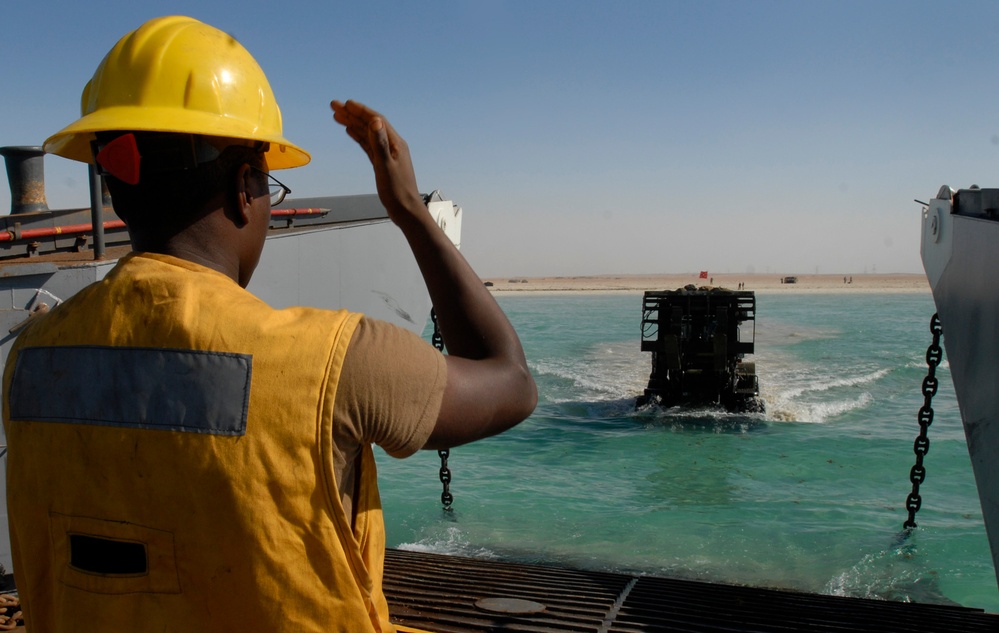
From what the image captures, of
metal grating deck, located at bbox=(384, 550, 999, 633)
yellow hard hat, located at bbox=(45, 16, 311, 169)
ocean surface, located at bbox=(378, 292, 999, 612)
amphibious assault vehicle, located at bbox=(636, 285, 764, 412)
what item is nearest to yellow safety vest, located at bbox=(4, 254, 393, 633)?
yellow hard hat, located at bbox=(45, 16, 311, 169)

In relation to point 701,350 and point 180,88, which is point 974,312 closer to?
point 180,88

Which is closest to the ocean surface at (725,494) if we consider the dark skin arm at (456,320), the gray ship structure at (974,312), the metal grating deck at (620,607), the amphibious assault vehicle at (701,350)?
the amphibious assault vehicle at (701,350)

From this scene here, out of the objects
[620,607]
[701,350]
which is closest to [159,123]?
[620,607]

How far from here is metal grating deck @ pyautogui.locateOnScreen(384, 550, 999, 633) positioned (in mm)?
4703

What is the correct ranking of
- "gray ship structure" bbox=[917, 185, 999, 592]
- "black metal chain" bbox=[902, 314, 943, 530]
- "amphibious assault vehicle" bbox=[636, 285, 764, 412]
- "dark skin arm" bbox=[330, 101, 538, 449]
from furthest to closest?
"amphibious assault vehicle" bbox=[636, 285, 764, 412] < "black metal chain" bbox=[902, 314, 943, 530] < "gray ship structure" bbox=[917, 185, 999, 592] < "dark skin arm" bbox=[330, 101, 538, 449]

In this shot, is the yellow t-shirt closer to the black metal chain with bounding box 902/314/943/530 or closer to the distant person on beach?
the distant person on beach

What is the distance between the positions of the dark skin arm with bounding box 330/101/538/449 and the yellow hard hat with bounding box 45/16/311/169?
192 millimetres

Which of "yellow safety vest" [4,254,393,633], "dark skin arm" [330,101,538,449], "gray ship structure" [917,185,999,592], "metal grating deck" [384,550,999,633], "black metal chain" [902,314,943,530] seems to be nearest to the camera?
"yellow safety vest" [4,254,393,633]

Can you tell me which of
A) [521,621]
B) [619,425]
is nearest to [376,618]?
[521,621]

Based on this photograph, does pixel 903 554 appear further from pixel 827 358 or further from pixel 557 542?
pixel 827 358

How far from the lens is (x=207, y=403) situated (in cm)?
130

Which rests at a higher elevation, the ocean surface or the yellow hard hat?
the yellow hard hat

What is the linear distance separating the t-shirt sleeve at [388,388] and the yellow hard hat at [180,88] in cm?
50

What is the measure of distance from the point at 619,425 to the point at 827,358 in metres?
22.3
